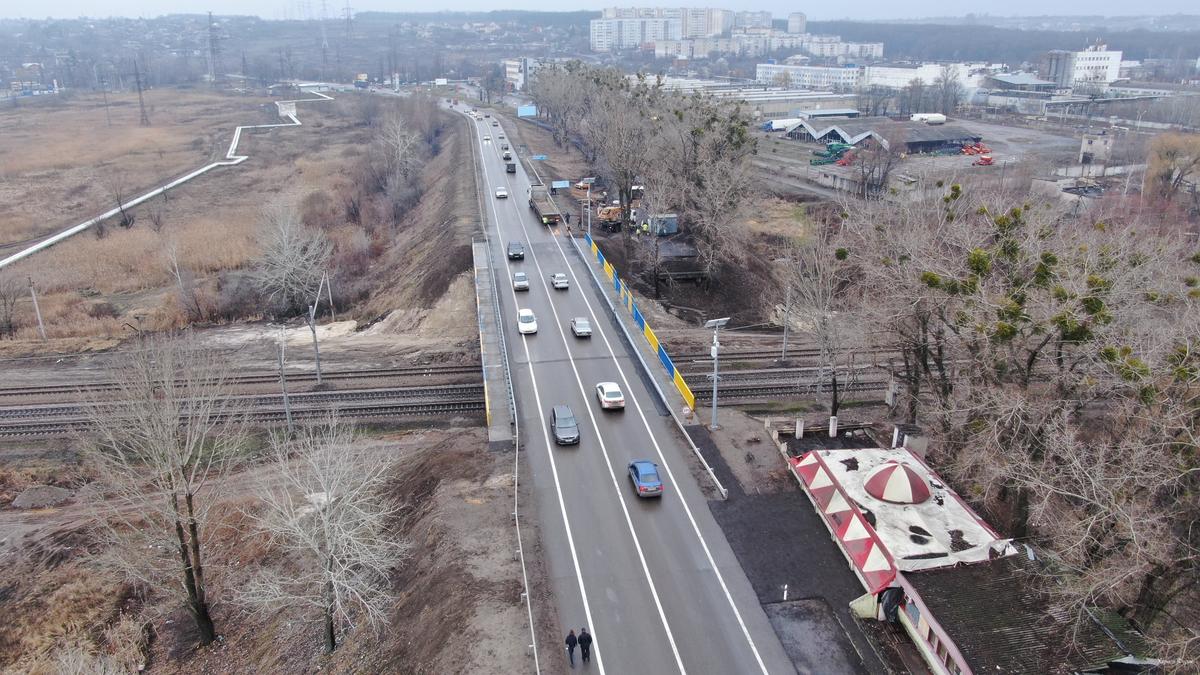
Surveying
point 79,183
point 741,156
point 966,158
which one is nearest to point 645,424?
point 741,156

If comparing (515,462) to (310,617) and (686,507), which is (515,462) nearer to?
(686,507)

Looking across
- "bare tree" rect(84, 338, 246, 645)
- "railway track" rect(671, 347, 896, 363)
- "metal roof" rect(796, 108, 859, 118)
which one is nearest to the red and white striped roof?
"railway track" rect(671, 347, 896, 363)

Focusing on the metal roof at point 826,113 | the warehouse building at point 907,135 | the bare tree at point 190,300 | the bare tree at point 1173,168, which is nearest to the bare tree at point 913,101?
the metal roof at point 826,113

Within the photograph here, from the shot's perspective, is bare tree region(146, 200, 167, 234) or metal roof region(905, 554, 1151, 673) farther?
bare tree region(146, 200, 167, 234)

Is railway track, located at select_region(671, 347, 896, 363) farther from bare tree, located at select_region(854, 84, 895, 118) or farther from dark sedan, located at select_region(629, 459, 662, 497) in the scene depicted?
bare tree, located at select_region(854, 84, 895, 118)

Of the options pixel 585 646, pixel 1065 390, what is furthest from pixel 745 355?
pixel 585 646
